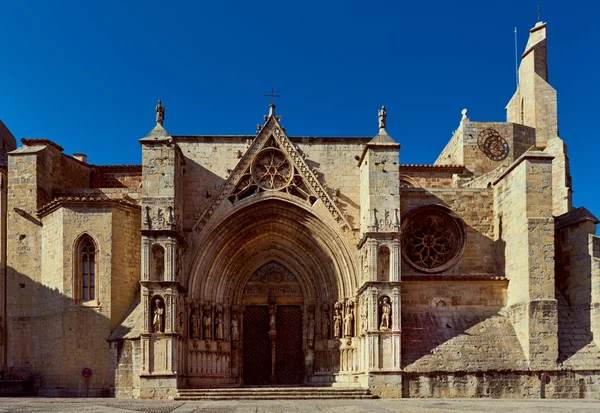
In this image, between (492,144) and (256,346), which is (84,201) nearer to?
(256,346)

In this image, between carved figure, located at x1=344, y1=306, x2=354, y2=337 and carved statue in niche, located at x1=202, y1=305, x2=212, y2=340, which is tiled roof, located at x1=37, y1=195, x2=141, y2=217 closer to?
carved statue in niche, located at x1=202, y1=305, x2=212, y2=340

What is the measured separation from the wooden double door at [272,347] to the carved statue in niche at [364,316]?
272cm

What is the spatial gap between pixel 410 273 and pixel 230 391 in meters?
6.53

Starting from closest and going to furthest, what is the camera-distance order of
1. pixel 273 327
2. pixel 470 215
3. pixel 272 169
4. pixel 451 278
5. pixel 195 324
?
pixel 195 324 < pixel 451 278 < pixel 272 169 < pixel 470 215 < pixel 273 327

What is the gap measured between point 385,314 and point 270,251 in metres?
4.61

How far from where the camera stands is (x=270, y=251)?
22125 millimetres

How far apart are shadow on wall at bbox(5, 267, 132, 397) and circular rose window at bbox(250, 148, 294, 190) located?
19.2ft

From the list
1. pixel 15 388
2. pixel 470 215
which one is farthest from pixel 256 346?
pixel 470 215

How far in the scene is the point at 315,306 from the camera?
21.7 m

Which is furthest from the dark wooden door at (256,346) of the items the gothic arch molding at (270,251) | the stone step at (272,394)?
the stone step at (272,394)

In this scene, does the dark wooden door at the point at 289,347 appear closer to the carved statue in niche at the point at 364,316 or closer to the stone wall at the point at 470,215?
the carved statue in niche at the point at 364,316

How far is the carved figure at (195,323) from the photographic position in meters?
20.4

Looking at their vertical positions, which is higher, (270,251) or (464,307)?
(270,251)

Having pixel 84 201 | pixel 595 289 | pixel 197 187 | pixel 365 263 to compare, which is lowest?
pixel 595 289
